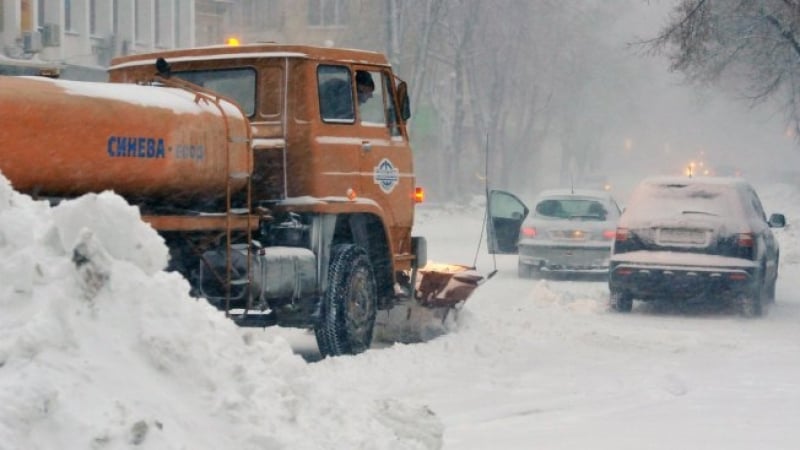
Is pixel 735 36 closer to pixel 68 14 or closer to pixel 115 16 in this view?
pixel 68 14

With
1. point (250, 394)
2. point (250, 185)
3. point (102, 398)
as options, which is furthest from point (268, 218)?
point (102, 398)

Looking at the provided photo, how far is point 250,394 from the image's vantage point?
5.81 m

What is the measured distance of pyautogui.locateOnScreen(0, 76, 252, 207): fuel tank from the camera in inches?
324

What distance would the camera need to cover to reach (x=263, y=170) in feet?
36.9

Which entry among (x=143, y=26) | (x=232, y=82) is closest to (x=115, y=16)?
(x=143, y=26)

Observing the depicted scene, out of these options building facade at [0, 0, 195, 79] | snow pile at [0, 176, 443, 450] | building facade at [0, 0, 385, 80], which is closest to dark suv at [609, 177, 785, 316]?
building facade at [0, 0, 385, 80]

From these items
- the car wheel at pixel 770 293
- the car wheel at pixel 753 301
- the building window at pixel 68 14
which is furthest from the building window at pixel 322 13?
the car wheel at pixel 753 301

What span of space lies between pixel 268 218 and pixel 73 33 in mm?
28638

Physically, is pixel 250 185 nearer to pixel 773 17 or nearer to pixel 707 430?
pixel 707 430

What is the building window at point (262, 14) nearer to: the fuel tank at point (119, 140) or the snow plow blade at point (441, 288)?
the snow plow blade at point (441, 288)

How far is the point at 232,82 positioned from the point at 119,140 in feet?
9.07

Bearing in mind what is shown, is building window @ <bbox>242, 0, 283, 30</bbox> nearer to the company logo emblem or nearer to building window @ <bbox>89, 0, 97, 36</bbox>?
building window @ <bbox>89, 0, 97, 36</bbox>

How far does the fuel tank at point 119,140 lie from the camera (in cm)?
823

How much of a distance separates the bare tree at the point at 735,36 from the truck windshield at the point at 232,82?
11345 mm
